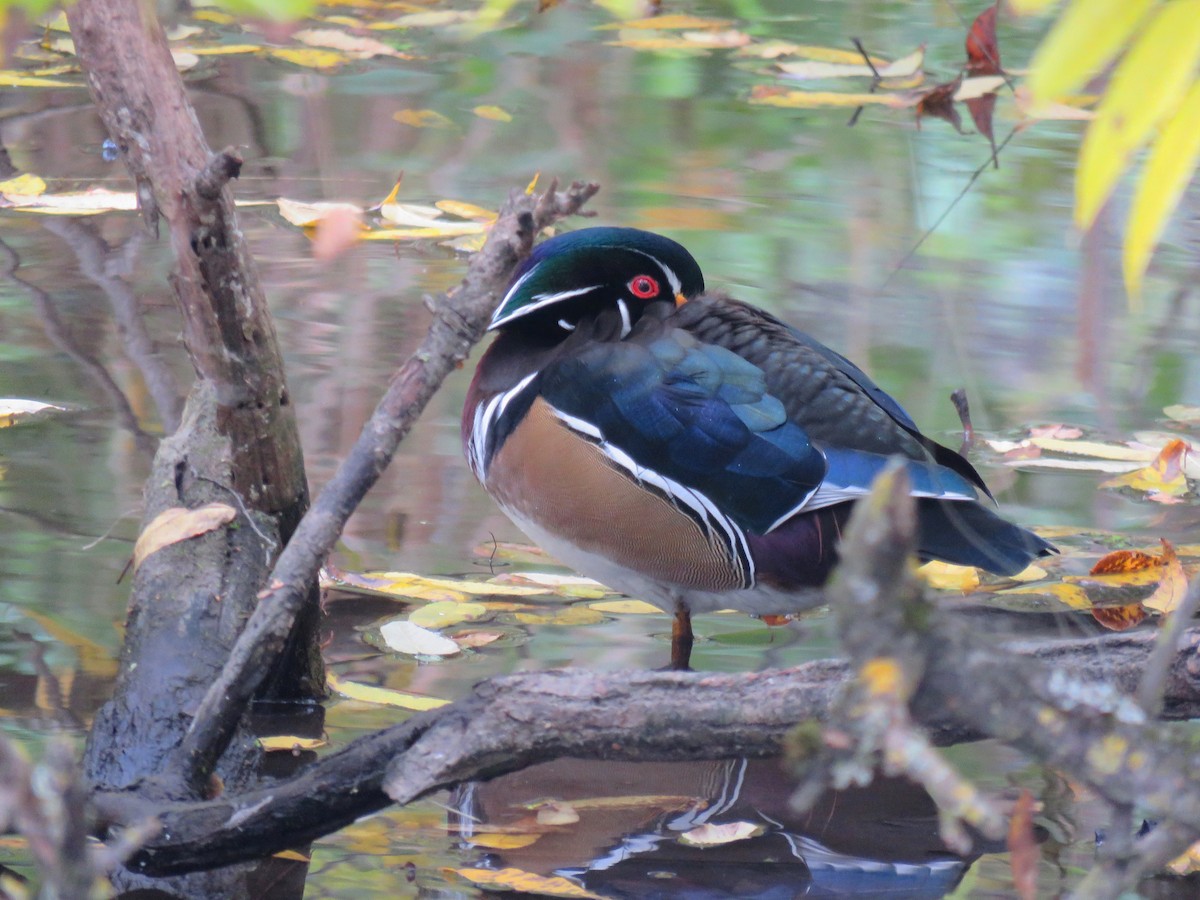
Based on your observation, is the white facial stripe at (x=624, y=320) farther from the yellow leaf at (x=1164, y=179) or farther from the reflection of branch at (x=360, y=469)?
the yellow leaf at (x=1164, y=179)

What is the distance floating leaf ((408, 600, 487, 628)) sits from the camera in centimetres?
309

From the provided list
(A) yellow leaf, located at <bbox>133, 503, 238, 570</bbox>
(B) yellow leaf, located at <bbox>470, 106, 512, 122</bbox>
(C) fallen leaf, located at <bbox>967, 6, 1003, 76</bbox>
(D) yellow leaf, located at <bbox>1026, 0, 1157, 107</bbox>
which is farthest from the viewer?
(B) yellow leaf, located at <bbox>470, 106, 512, 122</bbox>

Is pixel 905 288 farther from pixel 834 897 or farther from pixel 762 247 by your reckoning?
pixel 834 897

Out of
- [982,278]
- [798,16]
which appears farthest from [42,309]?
[798,16]

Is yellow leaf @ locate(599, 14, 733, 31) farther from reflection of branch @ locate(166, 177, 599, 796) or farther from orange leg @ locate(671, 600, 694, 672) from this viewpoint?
reflection of branch @ locate(166, 177, 599, 796)

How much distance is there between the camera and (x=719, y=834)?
2.44 m

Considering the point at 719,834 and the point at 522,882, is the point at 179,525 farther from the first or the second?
the point at 719,834

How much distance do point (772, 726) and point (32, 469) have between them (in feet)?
7.59

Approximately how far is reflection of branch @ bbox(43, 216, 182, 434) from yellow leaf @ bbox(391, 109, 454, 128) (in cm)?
181

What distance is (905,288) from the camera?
5293 millimetres

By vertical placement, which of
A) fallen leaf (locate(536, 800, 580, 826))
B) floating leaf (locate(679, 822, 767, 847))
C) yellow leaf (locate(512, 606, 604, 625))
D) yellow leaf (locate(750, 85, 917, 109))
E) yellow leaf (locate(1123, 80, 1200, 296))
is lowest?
yellow leaf (locate(512, 606, 604, 625))

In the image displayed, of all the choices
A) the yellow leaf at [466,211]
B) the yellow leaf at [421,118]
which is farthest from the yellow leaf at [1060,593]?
the yellow leaf at [421,118]

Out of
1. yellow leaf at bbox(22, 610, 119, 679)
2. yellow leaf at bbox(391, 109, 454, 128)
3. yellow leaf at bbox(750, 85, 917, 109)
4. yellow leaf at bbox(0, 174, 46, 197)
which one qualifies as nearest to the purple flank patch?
yellow leaf at bbox(22, 610, 119, 679)

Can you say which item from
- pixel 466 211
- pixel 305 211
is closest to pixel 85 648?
pixel 305 211
